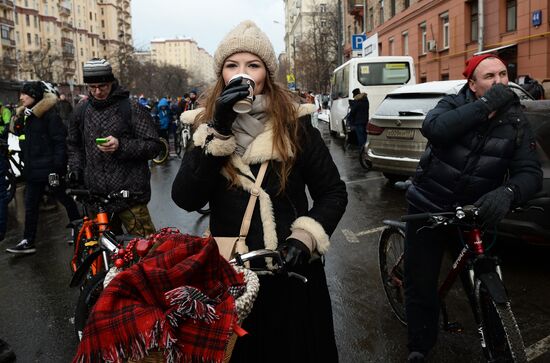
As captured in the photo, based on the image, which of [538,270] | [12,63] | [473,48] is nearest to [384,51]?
[473,48]

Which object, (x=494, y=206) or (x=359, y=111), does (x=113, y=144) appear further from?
(x=359, y=111)

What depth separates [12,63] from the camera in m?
66.3

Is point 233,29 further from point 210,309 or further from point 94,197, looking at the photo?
point 94,197

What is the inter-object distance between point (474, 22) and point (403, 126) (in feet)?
59.0

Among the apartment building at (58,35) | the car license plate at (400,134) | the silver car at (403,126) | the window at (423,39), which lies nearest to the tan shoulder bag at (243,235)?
the silver car at (403,126)

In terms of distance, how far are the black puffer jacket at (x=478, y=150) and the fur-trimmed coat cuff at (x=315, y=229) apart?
1.07 metres

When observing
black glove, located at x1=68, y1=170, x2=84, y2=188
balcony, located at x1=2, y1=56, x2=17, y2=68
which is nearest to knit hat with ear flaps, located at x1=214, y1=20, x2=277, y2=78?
black glove, located at x1=68, y1=170, x2=84, y2=188

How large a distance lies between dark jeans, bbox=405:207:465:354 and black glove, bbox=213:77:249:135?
1675 millimetres

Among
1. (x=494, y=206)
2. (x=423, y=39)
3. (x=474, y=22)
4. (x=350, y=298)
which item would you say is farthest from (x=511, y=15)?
(x=494, y=206)

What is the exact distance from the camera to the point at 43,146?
5.89 meters

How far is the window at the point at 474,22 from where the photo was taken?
917 inches

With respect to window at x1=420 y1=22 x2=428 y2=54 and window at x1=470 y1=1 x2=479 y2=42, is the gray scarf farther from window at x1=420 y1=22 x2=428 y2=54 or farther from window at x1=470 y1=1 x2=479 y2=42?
window at x1=420 y1=22 x2=428 y2=54

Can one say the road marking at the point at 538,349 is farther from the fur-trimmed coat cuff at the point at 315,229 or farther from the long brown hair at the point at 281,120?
the long brown hair at the point at 281,120

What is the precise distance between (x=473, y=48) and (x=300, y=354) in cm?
2378
